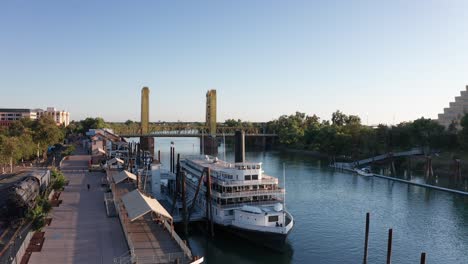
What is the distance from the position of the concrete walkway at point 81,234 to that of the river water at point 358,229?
971 cm

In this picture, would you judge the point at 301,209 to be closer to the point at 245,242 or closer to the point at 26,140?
the point at 245,242

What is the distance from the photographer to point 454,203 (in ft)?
193

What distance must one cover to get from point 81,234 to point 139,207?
4.84 meters

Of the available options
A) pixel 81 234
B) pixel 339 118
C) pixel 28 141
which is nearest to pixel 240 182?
pixel 81 234

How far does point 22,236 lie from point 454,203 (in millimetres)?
56670

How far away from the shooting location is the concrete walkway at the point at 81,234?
84.3ft

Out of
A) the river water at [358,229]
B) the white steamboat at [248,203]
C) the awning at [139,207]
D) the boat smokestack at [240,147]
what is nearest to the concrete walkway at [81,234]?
the awning at [139,207]

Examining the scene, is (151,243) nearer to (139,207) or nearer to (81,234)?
(139,207)

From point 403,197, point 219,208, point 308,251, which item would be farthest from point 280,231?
point 403,197

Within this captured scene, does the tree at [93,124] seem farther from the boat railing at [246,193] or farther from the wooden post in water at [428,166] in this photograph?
the boat railing at [246,193]

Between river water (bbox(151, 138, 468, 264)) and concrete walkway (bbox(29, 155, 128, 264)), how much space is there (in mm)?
9709

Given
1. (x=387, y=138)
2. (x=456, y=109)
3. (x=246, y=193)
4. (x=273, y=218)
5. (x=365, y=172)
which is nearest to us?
(x=273, y=218)

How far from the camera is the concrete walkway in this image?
25.7 meters

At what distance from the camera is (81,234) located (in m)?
30.4
